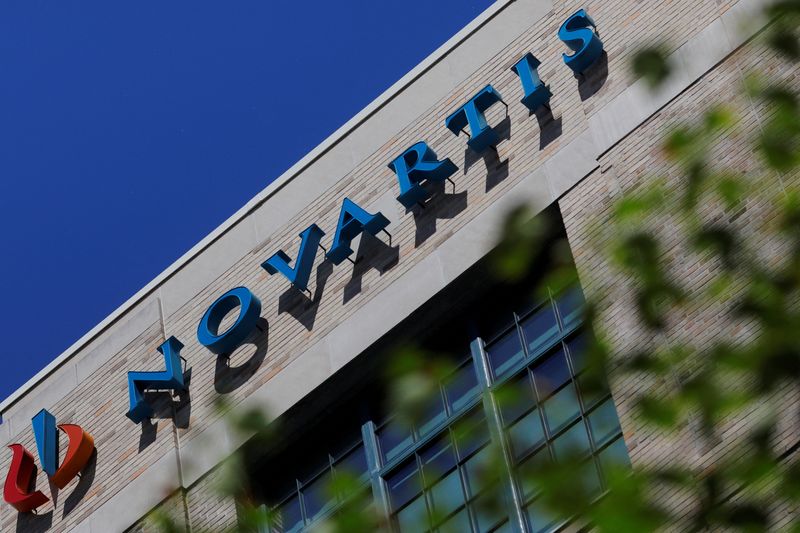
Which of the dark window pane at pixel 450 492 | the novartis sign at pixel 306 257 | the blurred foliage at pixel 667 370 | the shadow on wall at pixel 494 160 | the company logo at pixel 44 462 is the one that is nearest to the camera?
the blurred foliage at pixel 667 370

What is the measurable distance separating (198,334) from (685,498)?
29.2 feet

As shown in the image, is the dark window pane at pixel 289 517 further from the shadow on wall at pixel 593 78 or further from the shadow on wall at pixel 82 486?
the shadow on wall at pixel 593 78

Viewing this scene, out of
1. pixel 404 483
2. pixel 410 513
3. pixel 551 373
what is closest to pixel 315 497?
pixel 404 483

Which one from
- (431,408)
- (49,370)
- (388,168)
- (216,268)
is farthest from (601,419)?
(49,370)

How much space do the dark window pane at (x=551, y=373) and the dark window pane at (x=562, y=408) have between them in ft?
0.47

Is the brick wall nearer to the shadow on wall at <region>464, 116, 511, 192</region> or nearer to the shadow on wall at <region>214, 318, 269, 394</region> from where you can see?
the shadow on wall at <region>464, 116, 511, 192</region>

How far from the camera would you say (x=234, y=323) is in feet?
70.1

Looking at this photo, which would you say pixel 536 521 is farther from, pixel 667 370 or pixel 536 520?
pixel 667 370

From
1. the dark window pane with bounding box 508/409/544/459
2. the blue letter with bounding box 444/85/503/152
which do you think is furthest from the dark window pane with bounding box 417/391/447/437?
the blue letter with bounding box 444/85/503/152

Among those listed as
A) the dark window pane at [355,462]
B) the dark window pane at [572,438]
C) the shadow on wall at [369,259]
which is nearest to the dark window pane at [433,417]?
the dark window pane at [355,462]

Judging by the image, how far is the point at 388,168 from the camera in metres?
21.3

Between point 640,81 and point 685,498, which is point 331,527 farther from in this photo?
point 640,81

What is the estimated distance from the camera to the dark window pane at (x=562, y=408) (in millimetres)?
17359

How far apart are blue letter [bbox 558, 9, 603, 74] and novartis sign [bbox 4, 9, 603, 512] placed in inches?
0.5
